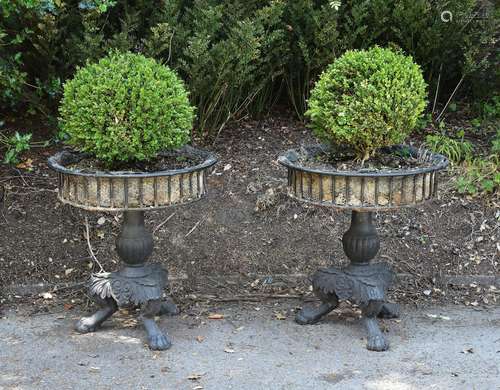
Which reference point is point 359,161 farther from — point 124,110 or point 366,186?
point 124,110

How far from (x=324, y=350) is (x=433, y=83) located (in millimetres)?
3044

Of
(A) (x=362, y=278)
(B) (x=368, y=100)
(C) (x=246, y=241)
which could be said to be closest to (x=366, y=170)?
(B) (x=368, y=100)

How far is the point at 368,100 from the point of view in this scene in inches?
153

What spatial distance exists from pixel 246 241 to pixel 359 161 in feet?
4.49

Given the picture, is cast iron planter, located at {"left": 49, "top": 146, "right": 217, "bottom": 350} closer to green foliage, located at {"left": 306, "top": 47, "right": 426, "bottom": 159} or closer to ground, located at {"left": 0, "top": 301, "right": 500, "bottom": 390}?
ground, located at {"left": 0, "top": 301, "right": 500, "bottom": 390}

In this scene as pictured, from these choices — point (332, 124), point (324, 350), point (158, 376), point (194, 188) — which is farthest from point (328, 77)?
point (158, 376)

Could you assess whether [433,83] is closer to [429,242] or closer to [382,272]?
[429,242]

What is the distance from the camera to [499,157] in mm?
5828

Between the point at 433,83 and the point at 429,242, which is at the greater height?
the point at 433,83

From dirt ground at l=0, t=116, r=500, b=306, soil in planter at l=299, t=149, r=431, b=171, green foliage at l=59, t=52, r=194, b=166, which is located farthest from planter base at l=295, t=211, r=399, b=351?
green foliage at l=59, t=52, r=194, b=166

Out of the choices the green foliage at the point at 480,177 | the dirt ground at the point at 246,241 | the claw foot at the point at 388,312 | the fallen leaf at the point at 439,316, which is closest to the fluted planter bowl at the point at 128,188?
the dirt ground at the point at 246,241

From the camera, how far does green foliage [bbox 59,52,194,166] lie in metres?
3.82

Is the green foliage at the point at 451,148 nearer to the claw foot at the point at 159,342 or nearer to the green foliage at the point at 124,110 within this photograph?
the green foliage at the point at 124,110

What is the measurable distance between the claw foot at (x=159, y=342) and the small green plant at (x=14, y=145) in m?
1.76
